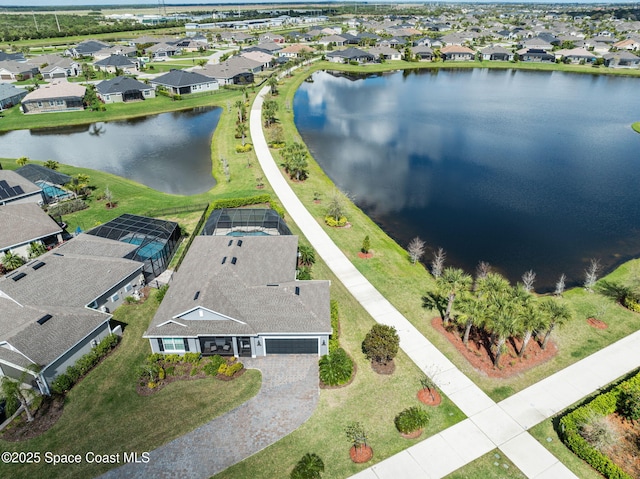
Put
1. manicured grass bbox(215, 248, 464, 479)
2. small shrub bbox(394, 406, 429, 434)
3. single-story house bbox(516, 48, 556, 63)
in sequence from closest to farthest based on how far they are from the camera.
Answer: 1. manicured grass bbox(215, 248, 464, 479)
2. small shrub bbox(394, 406, 429, 434)
3. single-story house bbox(516, 48, 556, 63)

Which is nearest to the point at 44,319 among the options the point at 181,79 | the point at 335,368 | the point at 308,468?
the point at 335,368

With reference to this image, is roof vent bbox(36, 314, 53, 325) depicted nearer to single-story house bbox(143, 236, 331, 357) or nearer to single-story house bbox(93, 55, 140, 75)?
single-story house bbox(143, 236, 331, 357)

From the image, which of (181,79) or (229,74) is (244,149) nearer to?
(181,79)

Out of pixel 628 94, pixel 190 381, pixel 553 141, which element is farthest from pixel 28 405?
pixel 628 94

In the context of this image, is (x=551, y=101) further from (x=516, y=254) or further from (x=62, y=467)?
(x=62, y=467)

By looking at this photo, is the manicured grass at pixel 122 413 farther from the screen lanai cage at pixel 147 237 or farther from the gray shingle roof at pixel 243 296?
the screen lanai cage at pixel 147 237


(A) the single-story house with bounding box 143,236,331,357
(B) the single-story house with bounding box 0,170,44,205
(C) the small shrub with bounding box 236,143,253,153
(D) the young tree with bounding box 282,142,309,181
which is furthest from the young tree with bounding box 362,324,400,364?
(C) the small shrub with bounding box 236,143,253,153
